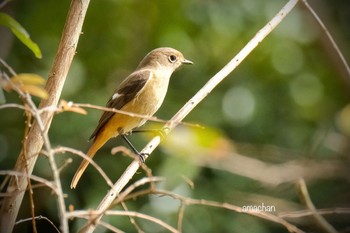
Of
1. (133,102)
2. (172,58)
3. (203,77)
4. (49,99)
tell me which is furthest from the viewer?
(203,77)

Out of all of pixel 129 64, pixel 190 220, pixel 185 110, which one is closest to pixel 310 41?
pixel 129 64

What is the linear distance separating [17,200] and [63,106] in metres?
0.77

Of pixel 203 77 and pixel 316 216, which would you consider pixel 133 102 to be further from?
pixel 316 216

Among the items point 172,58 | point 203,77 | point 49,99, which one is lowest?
point 49,99

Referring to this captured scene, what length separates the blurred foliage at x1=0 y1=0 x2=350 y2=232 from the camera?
6344 mm

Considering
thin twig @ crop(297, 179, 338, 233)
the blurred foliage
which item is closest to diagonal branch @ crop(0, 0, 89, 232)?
thin twig @ crop(297, 179, 338, 233)

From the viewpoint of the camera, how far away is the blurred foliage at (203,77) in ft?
20.8

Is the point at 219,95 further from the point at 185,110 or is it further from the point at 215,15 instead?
the point at 185,110

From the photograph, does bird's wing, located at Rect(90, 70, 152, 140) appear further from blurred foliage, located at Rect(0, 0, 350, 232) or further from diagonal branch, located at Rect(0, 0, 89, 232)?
diagonal branch, located at Rect(0, 0, 89, 232)

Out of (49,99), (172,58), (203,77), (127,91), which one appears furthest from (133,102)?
(49,99)

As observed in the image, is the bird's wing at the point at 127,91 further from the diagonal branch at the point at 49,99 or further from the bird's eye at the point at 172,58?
the diagonal branch at the point at 49,99

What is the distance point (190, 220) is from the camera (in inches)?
233

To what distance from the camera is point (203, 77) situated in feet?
23.0

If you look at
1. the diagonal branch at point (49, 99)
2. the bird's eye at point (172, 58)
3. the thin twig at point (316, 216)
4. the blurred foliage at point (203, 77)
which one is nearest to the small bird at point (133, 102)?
the bird's eye at point (172, 58)
